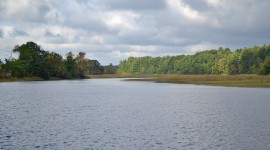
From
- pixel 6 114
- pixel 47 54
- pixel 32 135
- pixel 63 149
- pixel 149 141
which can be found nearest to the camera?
pixel 63 149

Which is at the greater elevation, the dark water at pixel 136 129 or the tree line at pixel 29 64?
the tree line at pixel 29 64

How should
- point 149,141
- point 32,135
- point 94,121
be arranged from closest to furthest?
point 149,141 < point 32,135 < point 94,121

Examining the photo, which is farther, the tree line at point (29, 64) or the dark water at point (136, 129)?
the tree line at point (29, 64)

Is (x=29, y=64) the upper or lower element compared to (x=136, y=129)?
upper

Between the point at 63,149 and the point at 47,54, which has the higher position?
the point at 47,54

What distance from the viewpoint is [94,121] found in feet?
141

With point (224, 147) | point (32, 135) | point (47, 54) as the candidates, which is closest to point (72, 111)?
point (32, 135)

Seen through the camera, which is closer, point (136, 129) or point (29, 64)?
point (136, 129)

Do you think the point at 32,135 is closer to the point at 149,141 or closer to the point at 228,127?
the point at 149,141

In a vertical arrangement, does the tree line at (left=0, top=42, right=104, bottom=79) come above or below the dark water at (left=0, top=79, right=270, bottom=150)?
above

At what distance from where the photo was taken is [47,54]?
198 meters

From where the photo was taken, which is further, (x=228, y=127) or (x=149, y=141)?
(x=228, y=127)

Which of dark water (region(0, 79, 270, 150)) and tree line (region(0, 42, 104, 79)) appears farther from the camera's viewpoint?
tree line (region(0, 42, 104, 79))

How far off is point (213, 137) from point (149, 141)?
579 centimetres
